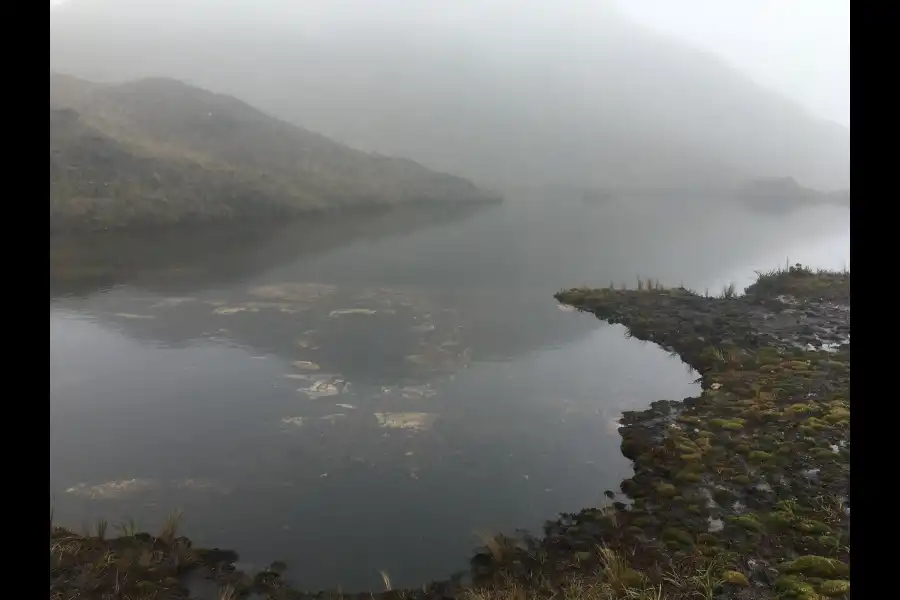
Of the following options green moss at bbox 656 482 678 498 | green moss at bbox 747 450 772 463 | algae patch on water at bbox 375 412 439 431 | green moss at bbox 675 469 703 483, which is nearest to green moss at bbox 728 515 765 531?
green moss at bbox 656 482 678 498

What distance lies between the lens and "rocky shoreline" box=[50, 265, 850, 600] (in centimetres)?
340

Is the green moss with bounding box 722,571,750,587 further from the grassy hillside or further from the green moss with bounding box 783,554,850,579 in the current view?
the grassy hillside

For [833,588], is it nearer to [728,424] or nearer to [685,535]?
[685,535]

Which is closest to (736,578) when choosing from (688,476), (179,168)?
(688,476)

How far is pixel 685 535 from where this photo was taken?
3.87m

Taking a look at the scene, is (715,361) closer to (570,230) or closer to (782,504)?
(782,504)

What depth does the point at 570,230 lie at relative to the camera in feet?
77.9

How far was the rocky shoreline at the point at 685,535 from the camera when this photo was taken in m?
3.40

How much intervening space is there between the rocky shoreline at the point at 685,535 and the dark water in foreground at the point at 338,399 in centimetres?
27

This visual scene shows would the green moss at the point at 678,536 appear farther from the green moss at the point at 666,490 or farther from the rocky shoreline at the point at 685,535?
the green moss at the point at 666,490

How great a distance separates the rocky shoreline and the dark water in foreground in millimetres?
270

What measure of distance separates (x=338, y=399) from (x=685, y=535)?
3.98 m

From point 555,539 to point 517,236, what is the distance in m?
17.8
